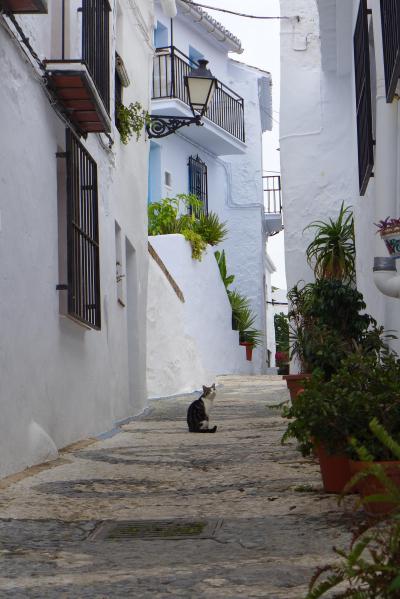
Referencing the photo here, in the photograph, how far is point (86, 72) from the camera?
639 cm

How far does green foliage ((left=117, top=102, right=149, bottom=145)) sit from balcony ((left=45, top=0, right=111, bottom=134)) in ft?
4.63

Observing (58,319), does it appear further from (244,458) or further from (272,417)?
(272,417)

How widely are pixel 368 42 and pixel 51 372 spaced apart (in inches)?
146

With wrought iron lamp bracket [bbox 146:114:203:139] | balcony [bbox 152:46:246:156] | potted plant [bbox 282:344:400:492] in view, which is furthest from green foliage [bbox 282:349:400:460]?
balcony [bbox 152:46:246:156]

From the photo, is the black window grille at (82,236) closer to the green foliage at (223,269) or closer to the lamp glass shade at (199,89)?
the lamp glass shade at (199,89)

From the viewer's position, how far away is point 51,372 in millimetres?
6473

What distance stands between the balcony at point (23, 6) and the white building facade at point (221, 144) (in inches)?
607

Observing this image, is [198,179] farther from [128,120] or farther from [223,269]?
[128,120]

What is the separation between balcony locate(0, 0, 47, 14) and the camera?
5.17m

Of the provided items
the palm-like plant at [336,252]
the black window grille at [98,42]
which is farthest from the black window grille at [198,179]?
the black window grille at [98,42]

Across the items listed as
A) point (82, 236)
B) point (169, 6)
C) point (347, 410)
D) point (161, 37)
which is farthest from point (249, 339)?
point (347, 410)

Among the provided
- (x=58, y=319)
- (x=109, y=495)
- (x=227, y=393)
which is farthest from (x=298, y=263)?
(x=109, y=495)

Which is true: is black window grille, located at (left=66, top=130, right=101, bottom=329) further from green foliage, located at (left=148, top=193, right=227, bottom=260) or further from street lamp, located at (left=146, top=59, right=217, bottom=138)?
green foliage, located at (left=148, top=193, right=227, bottom=260)

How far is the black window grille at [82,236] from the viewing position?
6.95 m
